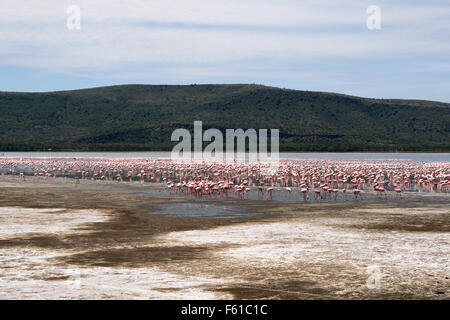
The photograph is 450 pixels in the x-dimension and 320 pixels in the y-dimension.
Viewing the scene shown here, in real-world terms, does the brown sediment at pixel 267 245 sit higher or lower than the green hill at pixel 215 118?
lower

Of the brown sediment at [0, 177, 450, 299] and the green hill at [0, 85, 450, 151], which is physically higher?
the green hill at [0, 85, 450, 151]

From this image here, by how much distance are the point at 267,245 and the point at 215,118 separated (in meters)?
130

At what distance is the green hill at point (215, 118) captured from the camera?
127538mm

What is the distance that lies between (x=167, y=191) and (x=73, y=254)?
17.5 meters

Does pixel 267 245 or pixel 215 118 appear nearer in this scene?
pixel 267 245

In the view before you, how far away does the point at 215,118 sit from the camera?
142125 millimetres

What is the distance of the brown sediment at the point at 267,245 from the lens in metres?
8.80

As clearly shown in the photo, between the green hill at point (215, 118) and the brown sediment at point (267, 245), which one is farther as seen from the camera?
the green hill at point (215, 118)

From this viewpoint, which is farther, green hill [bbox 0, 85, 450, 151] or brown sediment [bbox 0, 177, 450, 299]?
green hill [bbox 0, 85, 450, 151]

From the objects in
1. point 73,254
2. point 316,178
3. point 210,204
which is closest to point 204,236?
point 73,254

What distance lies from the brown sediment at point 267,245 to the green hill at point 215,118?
96886 mm

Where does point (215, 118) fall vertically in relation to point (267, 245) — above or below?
above

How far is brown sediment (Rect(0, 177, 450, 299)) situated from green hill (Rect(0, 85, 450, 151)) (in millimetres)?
96886

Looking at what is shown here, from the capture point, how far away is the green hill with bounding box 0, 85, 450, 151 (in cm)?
12754
